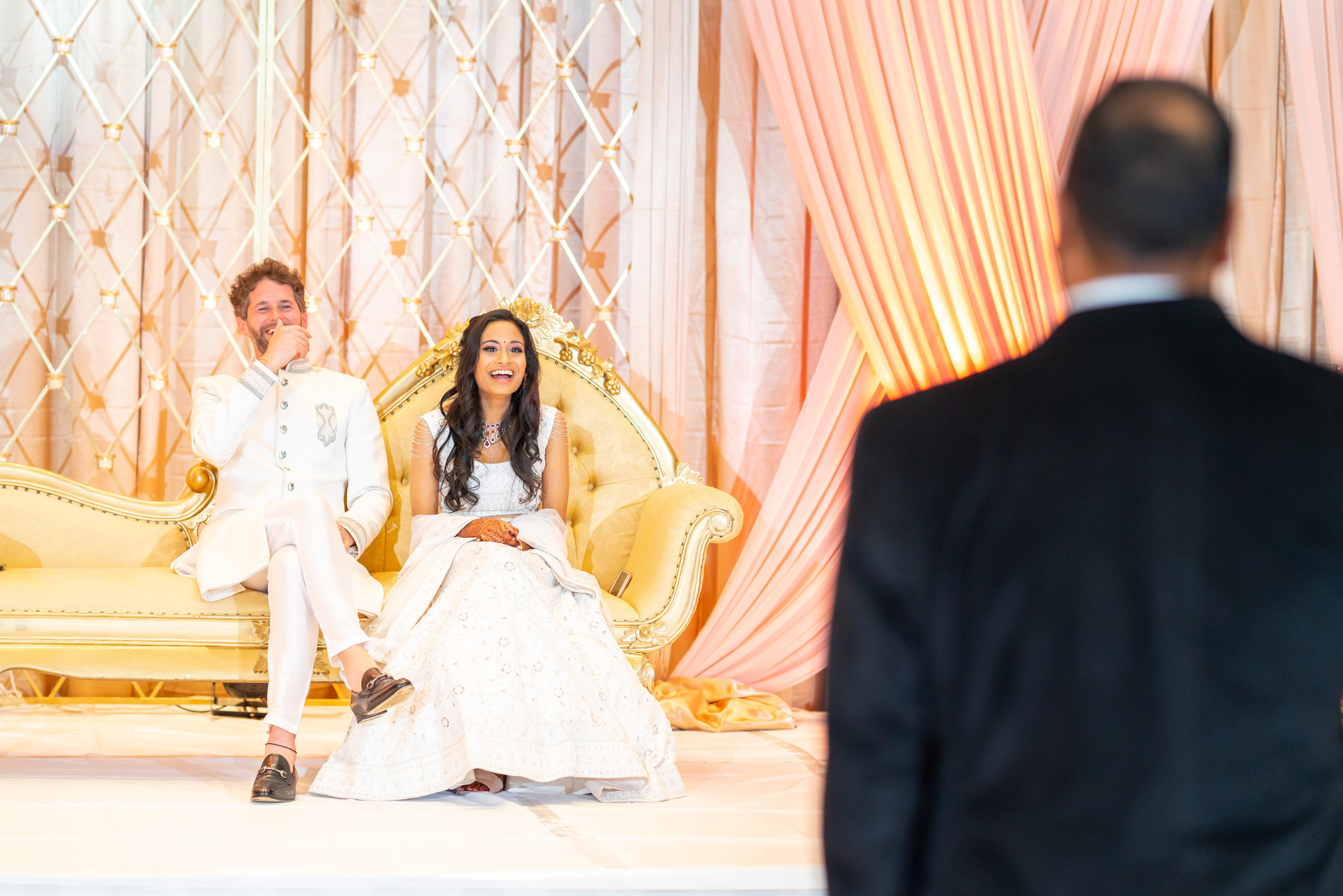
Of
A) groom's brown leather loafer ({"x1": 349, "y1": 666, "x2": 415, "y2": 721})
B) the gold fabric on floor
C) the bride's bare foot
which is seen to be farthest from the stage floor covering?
the gold fabric on floor

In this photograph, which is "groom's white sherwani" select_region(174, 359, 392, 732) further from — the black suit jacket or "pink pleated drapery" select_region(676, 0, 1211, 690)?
the black suit jacket

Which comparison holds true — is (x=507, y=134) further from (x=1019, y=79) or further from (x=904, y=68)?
(x=1019, y=79)

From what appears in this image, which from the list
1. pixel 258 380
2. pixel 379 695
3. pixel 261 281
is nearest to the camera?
pixel 379 695

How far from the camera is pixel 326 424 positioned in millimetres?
2652

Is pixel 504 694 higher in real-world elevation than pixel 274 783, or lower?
higher

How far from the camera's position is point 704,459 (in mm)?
3418

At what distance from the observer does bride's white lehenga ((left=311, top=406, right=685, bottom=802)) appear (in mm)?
2119

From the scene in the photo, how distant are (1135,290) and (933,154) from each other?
95.0 inches

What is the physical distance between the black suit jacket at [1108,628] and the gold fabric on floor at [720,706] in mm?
2304

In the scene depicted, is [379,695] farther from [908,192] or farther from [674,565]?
[908,192]

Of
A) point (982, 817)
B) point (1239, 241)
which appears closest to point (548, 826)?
point (982, 817)

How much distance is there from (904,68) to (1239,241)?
1.29 metres

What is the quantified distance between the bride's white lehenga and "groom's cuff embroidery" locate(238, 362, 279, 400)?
1.86ft

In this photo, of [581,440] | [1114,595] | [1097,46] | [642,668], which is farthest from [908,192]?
[1114,595]
